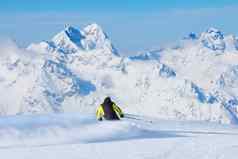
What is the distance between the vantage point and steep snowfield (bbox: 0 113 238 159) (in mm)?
17469

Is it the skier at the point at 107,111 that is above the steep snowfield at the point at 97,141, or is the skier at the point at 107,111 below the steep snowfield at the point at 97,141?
above

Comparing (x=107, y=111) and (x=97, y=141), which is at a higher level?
(x=107, y=111)

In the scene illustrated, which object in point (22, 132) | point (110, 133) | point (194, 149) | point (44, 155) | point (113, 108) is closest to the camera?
point (44, 155)

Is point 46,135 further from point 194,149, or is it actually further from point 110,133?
point 194,149

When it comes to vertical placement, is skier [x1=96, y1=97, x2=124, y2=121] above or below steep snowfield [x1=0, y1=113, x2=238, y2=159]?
above

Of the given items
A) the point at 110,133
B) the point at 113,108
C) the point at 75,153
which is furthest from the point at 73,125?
the point at 75,153

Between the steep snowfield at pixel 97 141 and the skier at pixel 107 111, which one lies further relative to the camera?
the skier at pixel 107 111

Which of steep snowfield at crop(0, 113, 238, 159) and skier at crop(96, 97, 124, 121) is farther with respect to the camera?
skier at crop(96, 97, 124, 121)

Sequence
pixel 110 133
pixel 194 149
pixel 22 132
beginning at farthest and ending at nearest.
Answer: pixel 110 133
pixel 22 132
pixel 194 149

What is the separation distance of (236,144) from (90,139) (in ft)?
16.9

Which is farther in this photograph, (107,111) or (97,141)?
(107,111)

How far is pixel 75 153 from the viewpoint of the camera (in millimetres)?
17312

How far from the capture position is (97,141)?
70.3ft

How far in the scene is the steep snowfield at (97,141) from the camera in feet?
57.3
